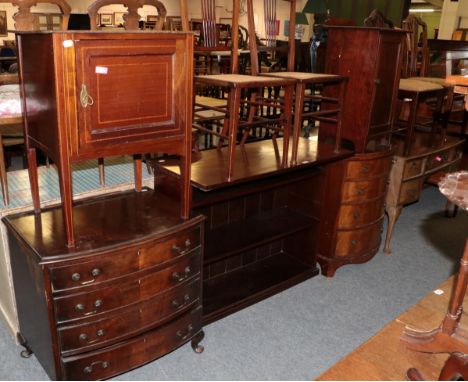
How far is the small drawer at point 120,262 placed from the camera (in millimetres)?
1742

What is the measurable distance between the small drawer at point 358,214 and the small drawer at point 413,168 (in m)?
0.39

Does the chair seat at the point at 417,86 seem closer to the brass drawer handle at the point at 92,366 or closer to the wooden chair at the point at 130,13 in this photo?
the wooden chair at the point at 130,13

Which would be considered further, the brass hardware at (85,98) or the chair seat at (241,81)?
the chair seat at (241,81)

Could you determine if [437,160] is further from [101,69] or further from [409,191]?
[101,69]

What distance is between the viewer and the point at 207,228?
2.79m

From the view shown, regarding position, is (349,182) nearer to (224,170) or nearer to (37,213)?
(224,170)

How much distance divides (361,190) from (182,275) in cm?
141

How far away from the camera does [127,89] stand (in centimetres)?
171

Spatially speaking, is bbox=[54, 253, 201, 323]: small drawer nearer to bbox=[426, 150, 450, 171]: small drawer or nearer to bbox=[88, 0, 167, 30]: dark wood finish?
bbox=[88, 0, 167, 30]: dark wood finish

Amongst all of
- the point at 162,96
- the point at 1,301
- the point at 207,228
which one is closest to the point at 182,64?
the point at 162,96

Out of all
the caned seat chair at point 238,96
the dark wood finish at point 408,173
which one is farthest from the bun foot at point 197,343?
the dark wood finish at point 408,173

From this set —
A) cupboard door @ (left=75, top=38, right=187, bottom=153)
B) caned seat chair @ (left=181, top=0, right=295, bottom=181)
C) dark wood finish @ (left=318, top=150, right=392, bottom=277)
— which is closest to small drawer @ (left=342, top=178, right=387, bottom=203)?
dark wood finish @ (left=318, top=150, right=392, bottom=277)

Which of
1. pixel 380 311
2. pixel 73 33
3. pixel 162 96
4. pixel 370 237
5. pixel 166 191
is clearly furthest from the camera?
pixel 370 237

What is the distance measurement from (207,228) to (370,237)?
1169 mm
